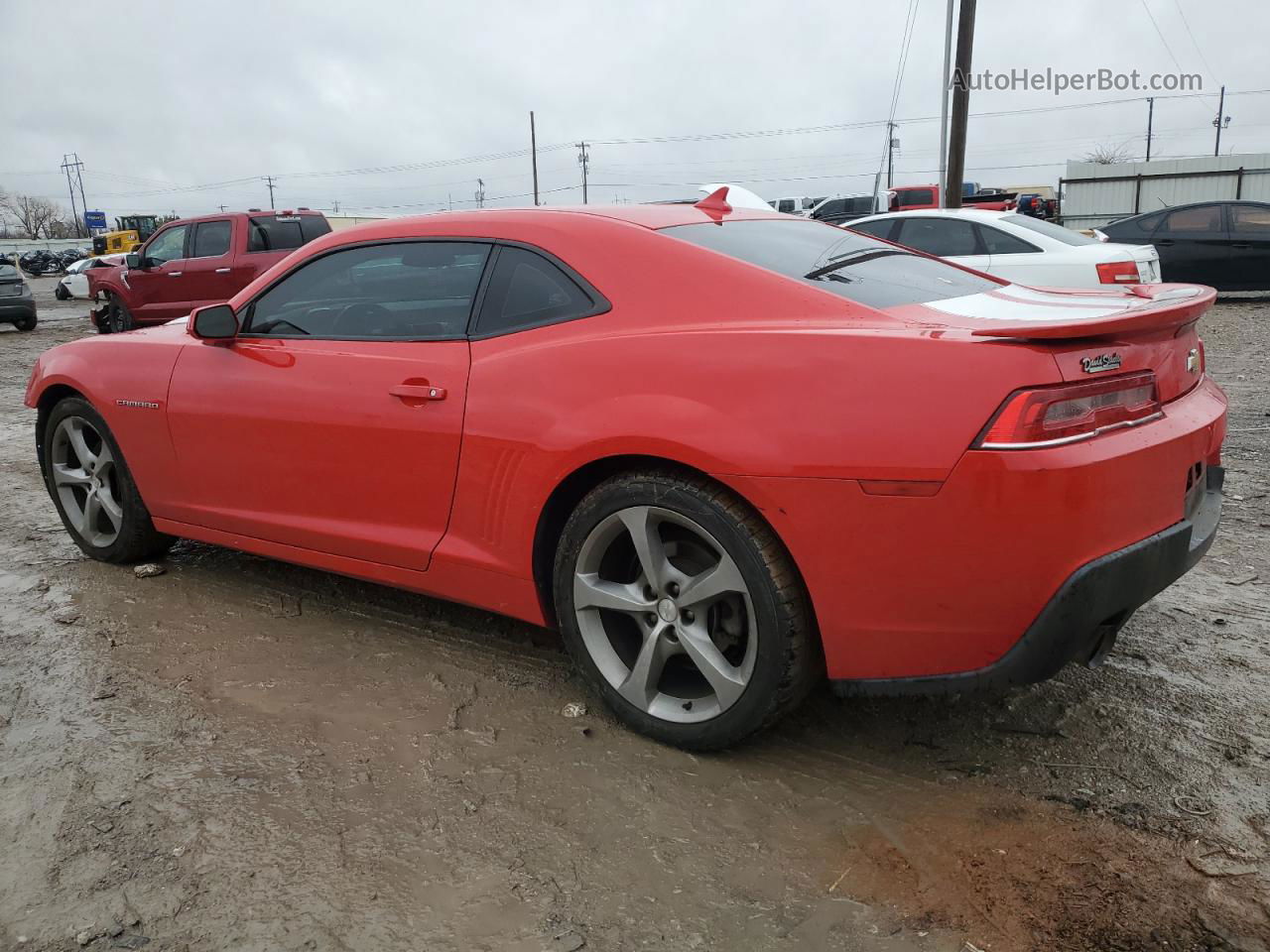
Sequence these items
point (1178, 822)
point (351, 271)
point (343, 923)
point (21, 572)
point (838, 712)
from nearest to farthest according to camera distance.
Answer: point (343, 923) < point (1178, 822) < point (838, 712) < point (351, 271) < point (21, 572)

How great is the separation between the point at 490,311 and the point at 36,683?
6.48ft

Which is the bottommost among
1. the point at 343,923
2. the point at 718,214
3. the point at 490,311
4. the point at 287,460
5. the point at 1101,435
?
the point at 343,923

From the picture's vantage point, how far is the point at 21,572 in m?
4.44

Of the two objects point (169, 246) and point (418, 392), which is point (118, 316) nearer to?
point (169, 246)

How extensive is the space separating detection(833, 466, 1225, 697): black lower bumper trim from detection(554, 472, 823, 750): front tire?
0.69 ft

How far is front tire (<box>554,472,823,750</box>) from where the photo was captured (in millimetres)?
2480

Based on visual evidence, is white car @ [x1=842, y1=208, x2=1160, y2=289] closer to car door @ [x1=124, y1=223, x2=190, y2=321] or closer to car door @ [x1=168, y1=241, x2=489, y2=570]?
car door @ [x1=168, y1=241, x2=489, y2=570]

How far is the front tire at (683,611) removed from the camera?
2480 mm

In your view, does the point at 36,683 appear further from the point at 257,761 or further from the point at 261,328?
the point at 261,328

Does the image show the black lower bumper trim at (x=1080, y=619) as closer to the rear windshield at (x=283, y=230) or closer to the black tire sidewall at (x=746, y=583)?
the black tire sidewall at (x=746, y=583)

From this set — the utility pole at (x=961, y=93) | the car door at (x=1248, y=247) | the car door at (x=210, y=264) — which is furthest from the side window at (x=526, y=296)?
the utility pole at (x=961, y=93)

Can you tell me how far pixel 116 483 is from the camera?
4.38 meters

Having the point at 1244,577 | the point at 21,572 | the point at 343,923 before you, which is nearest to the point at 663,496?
the point at 343,923

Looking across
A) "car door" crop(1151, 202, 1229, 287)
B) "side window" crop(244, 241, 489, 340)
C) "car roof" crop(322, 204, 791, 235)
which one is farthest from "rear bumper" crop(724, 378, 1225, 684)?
"car door" crop(1151, 202, 1229, 287)
